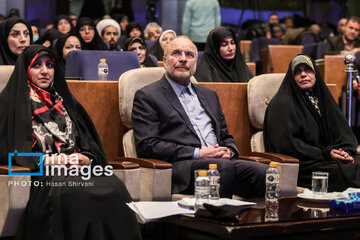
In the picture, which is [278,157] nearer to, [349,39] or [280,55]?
[349,39]

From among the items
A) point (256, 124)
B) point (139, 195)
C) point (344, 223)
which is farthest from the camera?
point (256, 124)

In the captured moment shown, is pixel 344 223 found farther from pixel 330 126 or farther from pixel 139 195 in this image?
pixel 330 126

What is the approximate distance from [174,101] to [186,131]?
204 millimetres

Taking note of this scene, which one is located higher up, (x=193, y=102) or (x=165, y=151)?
(x=193, y=102)

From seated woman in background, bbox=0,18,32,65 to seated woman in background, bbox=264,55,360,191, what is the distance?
208cm

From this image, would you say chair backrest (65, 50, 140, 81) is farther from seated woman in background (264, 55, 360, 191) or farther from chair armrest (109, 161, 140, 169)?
chair armrest (109, 161, 140, 169)

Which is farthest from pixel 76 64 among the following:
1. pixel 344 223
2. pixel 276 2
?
pixel 276 2

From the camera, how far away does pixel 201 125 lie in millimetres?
4223

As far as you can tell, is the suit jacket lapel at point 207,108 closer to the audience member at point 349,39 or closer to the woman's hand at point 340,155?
the woman's hand at point 340,155

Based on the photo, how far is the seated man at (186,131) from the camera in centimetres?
389

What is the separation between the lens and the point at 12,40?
538 centimetres

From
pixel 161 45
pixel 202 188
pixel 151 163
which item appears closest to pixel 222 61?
pixel 161 45

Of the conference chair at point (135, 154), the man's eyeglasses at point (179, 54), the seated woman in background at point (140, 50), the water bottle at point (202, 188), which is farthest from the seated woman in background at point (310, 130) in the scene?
the seated woman in background at point (140, 50)

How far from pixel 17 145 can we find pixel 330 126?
2.21 m
